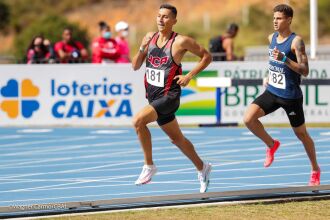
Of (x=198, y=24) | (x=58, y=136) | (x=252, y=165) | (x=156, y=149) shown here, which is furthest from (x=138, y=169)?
(x=198, y=24)

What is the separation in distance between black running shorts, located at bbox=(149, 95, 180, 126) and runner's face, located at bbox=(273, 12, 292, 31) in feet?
4.72

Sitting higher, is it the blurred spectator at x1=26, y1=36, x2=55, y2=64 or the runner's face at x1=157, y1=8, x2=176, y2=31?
the runner's face at x1=157, y1=8, x2=176, y2=31

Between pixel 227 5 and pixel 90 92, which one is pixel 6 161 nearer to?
pixel 90 92

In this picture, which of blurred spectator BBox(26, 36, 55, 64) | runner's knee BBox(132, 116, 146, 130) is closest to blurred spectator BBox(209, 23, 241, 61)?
blurred spectator BBox(26, 36, 55, 64)

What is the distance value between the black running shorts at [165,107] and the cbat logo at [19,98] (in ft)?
35.8

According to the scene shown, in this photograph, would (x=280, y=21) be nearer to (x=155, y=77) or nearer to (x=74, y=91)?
(x=155, y=77)

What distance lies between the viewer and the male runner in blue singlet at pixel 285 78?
39.9 feet

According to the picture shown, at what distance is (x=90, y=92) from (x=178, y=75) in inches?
427

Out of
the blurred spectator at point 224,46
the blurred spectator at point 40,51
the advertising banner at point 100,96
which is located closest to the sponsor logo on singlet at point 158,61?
the advertising banner at point 100,96

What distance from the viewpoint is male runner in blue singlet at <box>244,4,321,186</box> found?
12.2 m

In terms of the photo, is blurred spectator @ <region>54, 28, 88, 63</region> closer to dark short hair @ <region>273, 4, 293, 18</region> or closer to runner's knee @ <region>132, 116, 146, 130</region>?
dark short hair @ <region>273, 4, 293, 18</region>

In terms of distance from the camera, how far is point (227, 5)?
62250 millimetres

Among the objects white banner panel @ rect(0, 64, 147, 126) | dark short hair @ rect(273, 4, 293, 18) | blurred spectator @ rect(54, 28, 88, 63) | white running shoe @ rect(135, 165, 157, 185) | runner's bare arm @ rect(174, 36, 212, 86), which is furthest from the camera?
blurred spectator @ rect(54, 28, 88, 63)

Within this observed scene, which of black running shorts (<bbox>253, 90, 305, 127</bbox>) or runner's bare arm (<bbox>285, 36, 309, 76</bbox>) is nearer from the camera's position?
runner's bare arm (<bbox>285, 36, 309, 76</bbox>)
